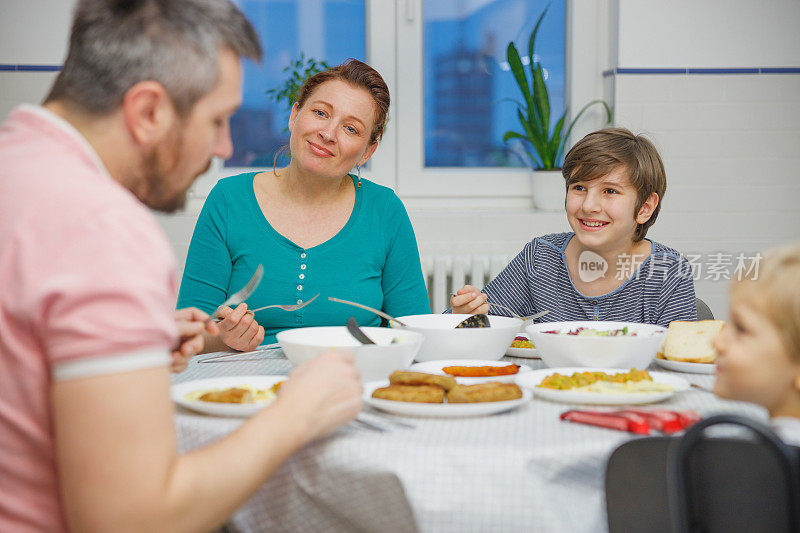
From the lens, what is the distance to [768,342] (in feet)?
3.02

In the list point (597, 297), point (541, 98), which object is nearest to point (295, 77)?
point (541, 98)

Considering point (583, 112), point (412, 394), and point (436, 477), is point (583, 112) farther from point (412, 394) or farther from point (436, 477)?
point (436, 477)

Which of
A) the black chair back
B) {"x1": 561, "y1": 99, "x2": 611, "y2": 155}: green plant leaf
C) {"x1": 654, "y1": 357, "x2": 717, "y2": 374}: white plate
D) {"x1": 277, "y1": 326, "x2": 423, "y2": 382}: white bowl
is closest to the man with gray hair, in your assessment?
{"x1": 277, "y1": 326, "x2": 423, "y2": 382}: white bowl

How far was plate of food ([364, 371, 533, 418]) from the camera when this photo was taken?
44.5 inches

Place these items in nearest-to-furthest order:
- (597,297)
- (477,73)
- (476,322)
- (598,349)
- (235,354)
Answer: (598,349) < (476,322) < (235,354) < (597,297) < (477,73)

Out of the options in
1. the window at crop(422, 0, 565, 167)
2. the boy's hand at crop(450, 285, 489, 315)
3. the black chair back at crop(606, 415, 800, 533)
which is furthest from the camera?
the window at crop(422, 0, 565, 167)

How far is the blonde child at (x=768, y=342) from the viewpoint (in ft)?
2.93

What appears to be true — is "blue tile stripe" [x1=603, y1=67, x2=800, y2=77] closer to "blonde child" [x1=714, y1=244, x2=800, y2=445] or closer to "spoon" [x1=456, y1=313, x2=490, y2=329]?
"spoon" [x1=456, y1=313, x2=490, y2=329]

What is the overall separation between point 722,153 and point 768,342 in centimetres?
290

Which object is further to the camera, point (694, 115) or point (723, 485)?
point (694, 115)

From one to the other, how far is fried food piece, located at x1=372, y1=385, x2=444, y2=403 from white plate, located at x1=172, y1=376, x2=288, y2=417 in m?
0.17

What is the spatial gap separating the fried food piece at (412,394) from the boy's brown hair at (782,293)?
0.45m

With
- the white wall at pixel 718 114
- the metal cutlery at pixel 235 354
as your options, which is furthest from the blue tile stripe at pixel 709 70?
the metal cutlery at pixel 235 354

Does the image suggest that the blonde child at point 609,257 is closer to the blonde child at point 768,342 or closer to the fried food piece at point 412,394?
the fried food piece at point 412,394
